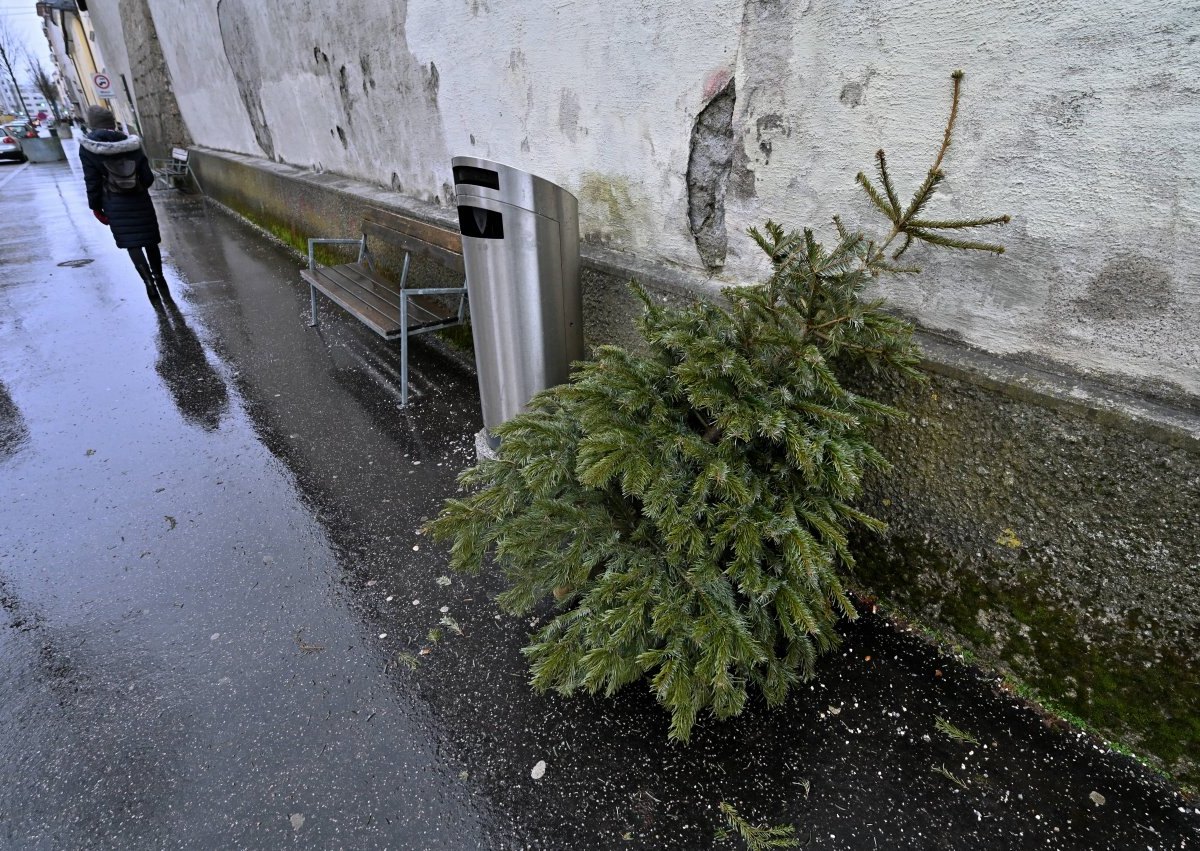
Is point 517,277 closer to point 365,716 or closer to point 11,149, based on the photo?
point 365,716

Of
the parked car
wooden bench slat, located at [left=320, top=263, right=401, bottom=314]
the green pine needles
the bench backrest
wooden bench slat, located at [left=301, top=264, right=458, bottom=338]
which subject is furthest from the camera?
the parked car

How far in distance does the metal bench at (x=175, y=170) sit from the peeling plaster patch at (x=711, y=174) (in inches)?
531

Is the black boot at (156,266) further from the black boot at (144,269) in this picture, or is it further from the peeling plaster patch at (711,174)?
the peeling plaster patch at (711,174)

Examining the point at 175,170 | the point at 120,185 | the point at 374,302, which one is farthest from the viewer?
the point at 175,170

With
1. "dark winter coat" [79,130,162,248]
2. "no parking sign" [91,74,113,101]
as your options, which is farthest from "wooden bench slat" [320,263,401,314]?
"no parking sign" [91,74,113,101]

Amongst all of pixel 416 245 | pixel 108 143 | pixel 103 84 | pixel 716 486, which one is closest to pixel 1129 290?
pixel 716 486

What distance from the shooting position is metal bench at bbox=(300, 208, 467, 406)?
393cm

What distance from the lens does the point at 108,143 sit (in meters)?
5.23

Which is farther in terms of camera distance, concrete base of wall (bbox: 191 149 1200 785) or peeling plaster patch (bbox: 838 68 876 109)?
peeling plaster patch (bbox: 838 68 876 109)

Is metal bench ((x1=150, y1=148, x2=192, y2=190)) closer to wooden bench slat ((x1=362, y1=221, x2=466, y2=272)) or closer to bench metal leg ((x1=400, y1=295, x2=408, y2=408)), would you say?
wooden bench slat ((x1=362, y1=221, x2=466, y2=272))

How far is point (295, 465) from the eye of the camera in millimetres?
3414

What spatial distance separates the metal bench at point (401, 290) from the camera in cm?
393

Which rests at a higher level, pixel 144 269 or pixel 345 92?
pixel 345 92

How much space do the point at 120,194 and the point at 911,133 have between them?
6.50 meters
